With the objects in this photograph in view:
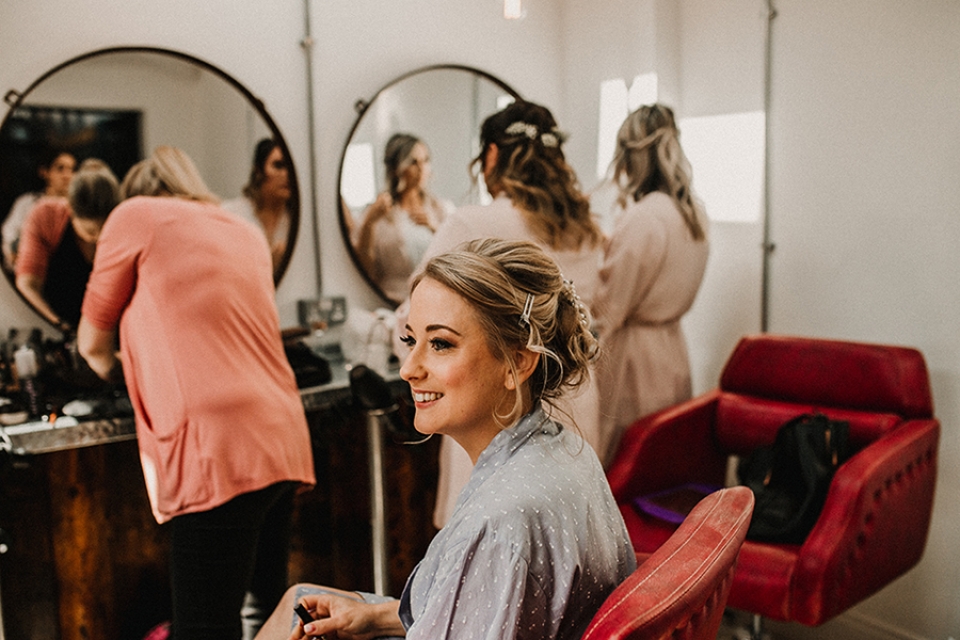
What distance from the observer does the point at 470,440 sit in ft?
4.46

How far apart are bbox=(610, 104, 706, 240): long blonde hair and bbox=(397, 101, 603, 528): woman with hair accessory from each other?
0.38 meters

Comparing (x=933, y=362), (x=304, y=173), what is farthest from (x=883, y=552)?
(x=304, y=173)

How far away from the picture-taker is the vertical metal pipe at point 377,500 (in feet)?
8.33

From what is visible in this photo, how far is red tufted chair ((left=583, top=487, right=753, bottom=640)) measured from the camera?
1047 mm

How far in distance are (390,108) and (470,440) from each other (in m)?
1.95

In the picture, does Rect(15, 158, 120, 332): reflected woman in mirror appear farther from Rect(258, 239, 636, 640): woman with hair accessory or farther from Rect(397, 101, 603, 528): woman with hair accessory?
Rect(258, 239, 636, 640): woman with hair accessory

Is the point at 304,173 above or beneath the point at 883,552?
above

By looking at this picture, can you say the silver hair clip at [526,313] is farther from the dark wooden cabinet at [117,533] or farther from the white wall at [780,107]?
the white wall at [780,107]

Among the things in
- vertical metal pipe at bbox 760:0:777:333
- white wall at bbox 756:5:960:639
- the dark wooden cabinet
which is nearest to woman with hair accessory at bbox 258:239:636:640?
the dark wooden cabinet

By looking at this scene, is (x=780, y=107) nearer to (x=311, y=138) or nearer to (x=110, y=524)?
(x=311, y=138)

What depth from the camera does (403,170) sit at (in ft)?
10.1

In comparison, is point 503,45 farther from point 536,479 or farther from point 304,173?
point 536,479

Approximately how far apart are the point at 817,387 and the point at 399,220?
4.89 feet

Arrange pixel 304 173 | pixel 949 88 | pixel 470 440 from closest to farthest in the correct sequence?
1. pixel 470 440
2. pixel 949 88
3. pixel 304 173
